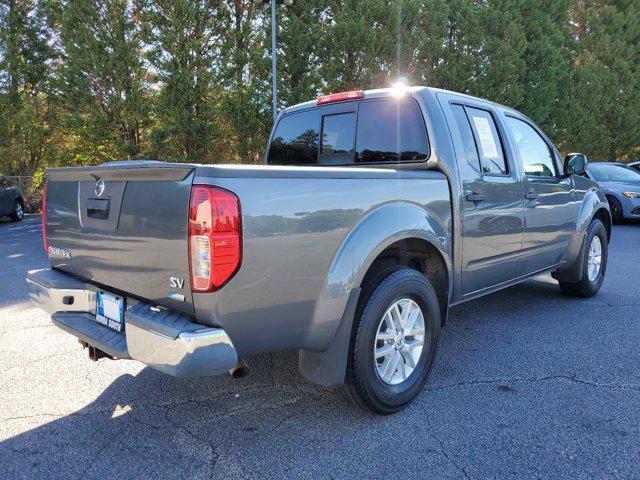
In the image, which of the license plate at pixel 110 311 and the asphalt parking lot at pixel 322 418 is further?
the license plate at pixel 110 311

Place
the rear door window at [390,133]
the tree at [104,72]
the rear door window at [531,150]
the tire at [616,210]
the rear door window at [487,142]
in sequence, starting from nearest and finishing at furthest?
the rear door window at [390,133] < the rear door window at [487,142] < the rear door window at [531,150] < the tire at [616,210] < the tree at [104,72]

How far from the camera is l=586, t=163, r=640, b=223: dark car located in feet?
38.4

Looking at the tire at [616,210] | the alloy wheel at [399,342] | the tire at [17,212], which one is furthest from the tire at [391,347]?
the tire at [17,212]

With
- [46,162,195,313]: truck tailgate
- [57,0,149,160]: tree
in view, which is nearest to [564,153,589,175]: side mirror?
[46,162,195,313]: truck tailgate

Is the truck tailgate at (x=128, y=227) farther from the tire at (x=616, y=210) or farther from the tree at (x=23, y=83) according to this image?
the tree at (x=23, y=83)

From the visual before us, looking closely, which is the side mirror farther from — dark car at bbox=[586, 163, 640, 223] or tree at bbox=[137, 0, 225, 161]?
tree at bbox=[137, 0, 225, 161]

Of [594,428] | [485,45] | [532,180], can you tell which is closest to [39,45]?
[485,45]

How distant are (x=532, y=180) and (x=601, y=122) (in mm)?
20589

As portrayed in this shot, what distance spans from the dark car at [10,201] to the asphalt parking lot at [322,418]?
1186cm

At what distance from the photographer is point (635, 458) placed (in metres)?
2.33

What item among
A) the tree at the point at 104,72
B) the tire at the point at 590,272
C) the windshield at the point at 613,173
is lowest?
the tire at the point at 590,272

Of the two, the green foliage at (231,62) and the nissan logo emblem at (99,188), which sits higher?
the green foliage at (231,62)

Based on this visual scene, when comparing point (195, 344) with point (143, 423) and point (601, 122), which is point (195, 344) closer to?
point (143, 423)

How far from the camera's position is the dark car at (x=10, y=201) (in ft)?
45.6
